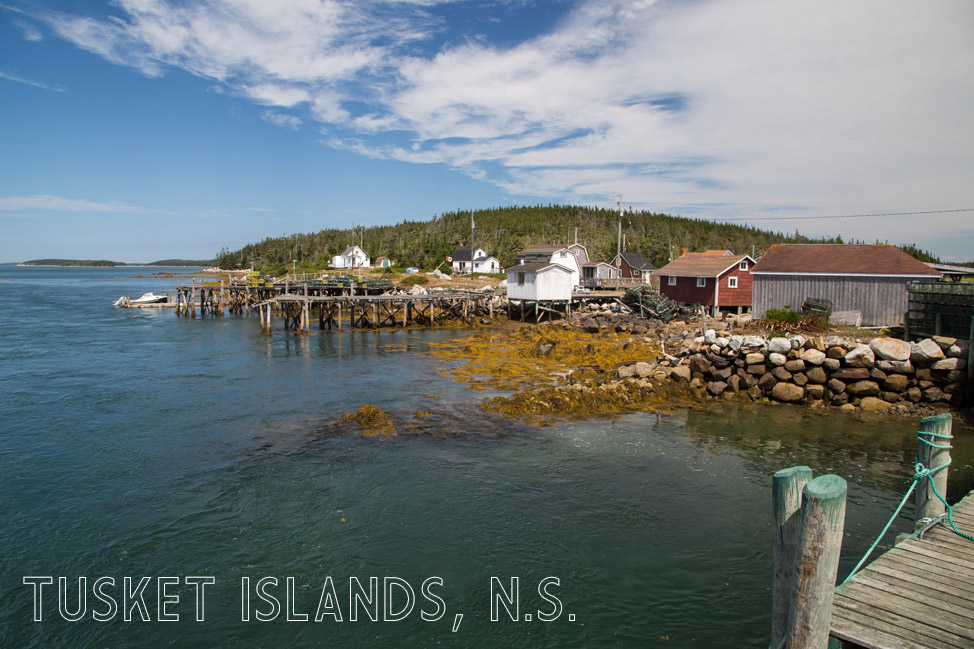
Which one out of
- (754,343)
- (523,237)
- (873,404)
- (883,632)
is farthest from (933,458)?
(523,237)

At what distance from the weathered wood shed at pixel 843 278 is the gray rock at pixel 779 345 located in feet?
36.8

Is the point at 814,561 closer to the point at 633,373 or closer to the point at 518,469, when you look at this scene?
the point at 518,469

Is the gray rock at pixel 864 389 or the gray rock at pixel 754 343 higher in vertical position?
the gray rock at pixel 754 343

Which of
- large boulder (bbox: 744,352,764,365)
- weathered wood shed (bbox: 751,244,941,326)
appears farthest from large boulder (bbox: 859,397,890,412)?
weathered wood shed (bbox: 751,244,941,326)

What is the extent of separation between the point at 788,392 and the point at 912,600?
15966 millimetres

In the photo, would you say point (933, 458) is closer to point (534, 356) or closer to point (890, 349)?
point (890, 349)

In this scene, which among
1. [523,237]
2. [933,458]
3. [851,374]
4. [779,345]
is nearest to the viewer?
[933,458]

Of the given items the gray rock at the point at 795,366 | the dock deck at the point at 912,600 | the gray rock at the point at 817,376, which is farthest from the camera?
the gray rock at the point at 795,366

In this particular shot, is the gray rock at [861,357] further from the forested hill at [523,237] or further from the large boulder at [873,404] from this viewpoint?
the forested hill at [523,237]

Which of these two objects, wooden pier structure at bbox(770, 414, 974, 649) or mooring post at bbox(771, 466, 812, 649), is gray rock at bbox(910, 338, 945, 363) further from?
mooring post at bbox(771, 466, 812, 649)

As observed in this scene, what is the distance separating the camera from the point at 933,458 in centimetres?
728

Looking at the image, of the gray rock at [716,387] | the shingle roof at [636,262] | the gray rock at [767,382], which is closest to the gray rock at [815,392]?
the gray rock at [767,382]

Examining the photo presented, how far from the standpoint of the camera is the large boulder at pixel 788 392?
20.0 meters

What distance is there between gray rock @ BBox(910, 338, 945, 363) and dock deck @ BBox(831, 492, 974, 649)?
47.3 feet
